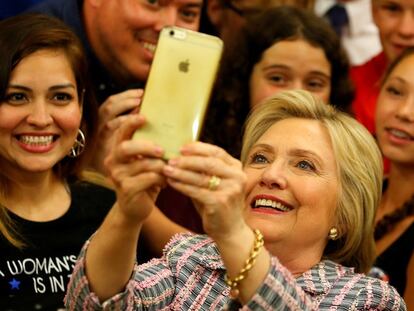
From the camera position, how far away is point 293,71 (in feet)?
10.4

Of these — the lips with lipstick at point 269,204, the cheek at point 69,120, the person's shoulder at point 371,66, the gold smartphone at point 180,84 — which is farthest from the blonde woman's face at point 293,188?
the person's shoulder at point 371,66

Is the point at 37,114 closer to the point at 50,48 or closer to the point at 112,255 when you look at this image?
the point at 50,48

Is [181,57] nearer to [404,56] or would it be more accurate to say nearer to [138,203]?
[138,203]

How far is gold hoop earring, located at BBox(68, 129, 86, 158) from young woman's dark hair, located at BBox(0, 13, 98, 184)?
0.06 ft

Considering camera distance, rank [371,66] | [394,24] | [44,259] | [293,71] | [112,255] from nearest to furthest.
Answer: [112,255] → [44,259] → [293,71] → [394,24] → [371,66]

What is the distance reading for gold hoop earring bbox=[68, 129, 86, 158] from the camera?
262 centimetres

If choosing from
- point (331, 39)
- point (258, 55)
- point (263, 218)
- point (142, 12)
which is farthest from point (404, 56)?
point (263, 218)

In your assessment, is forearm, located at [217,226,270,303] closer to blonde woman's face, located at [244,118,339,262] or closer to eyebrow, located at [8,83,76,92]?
blonde woman's face, located at [244,118,339,262]

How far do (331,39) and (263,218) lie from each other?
1.41 m

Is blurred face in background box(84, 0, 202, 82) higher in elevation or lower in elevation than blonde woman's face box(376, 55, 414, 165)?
higher

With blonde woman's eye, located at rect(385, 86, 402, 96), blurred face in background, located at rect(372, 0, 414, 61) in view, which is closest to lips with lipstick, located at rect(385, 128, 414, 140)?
blonde woman's eye, located at rect(385, 86, 402, 96)

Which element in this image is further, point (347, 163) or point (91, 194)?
point (91, 194)

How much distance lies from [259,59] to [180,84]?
64.1 inches

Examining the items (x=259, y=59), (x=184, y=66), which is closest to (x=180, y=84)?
(x=184, y=66)
